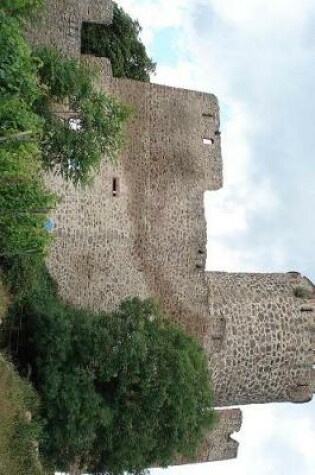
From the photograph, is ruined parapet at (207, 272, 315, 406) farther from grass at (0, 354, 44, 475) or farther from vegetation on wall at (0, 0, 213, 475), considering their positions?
grass at (0, 354, 44, 475)

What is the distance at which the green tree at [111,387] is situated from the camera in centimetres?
1326

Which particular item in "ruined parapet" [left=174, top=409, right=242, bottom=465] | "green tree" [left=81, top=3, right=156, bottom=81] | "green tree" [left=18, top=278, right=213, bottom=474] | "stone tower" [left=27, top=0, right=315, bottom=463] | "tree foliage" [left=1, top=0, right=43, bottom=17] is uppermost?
"green tree" [left=81, top=3, right=156, bottom=81]

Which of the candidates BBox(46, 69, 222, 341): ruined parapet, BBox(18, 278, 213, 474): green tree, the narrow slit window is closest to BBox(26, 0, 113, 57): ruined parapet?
BBox(46, 69, 222, 341): ruined parapet

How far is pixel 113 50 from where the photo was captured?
20.3 m

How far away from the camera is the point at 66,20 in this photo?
48.8 feet

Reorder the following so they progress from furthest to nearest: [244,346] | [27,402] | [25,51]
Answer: [244,346]
[27,402]
[25,51]

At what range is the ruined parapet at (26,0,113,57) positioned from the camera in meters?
14.6

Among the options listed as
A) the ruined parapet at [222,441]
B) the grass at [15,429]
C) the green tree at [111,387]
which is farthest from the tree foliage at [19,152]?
the ruined parapet at [222,441]

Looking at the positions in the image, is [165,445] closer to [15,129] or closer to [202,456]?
[202,456]

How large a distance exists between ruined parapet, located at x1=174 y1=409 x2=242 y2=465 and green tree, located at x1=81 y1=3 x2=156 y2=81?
785 cm

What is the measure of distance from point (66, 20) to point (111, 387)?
608cm

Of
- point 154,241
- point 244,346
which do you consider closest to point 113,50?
point 154,241

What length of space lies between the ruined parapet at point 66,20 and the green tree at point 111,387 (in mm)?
4156

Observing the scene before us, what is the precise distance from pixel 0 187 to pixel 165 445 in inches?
195
